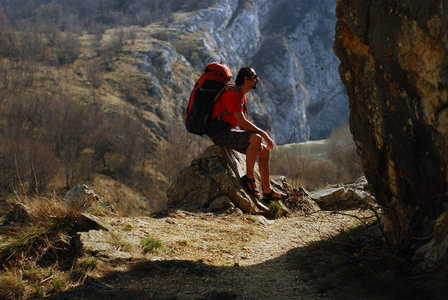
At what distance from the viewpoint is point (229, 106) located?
650cm

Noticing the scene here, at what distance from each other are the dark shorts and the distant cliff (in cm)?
4145

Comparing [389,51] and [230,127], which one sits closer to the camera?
[389,51]

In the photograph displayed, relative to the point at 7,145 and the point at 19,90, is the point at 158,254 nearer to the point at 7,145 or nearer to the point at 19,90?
the point at 7,145

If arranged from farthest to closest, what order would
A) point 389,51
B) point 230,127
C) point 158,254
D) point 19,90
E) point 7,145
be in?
point 19,90, point 7,145, point 230,127, point 158,254, point 389,51

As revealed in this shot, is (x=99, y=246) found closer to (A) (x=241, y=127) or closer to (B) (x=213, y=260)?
(B) (x=213, y=260)

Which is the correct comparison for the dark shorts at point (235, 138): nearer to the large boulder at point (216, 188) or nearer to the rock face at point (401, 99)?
the large boulder at point (216, 188)

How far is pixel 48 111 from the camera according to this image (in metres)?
Answer: 36.3

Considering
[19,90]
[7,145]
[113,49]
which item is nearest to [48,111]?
[19,90]

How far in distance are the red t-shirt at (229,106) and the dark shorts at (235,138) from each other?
0.60 feet

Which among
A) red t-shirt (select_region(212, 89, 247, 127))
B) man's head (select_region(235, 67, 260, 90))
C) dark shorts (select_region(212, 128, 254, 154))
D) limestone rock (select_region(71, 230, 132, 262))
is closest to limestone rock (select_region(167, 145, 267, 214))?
dark shorts (select_region(212, 128, 254, 154))

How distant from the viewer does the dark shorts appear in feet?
21.8

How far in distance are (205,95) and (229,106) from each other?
446 mm

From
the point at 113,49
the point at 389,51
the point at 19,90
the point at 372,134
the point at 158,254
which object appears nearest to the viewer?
the point at 389,51

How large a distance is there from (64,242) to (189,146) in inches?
1444
